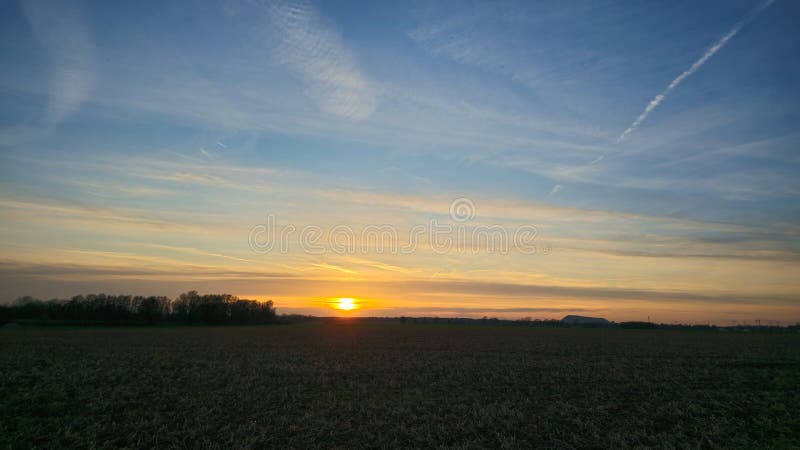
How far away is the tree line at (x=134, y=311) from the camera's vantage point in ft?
328

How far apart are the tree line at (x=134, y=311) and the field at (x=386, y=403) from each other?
Answer: 271 ft

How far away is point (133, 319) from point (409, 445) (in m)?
109

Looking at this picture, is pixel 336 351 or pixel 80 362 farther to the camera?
pixel 336 351

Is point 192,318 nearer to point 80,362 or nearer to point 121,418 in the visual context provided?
point 80,362

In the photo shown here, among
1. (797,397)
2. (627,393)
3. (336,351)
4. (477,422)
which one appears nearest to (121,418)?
(477,422)

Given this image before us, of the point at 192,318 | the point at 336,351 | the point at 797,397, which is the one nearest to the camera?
the point at 797,397

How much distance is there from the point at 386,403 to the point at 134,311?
108 m

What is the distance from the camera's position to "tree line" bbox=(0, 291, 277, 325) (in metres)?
99.9

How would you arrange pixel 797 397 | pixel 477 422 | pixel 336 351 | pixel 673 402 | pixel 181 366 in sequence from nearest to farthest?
1. pixel 477 422
2. pixel 673 402
3. pixel 797 397
4. pixel 181 366
5. pixel 336 351

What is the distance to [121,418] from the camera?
14.6m

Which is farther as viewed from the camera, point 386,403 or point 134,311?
point 134,311

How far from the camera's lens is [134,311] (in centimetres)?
10531

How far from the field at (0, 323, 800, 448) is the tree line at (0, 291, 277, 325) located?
82.7 meters

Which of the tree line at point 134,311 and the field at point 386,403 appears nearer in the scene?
the field at point 386,403
